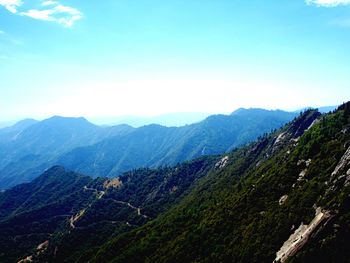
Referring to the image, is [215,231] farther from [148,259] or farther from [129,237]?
[129,237]

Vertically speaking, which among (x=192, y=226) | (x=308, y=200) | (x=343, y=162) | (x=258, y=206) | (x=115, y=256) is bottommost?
(x=115, y=256)

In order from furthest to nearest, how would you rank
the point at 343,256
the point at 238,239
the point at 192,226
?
1. the point at 192,226
2. the point at 238,239
3. the point at 343,256

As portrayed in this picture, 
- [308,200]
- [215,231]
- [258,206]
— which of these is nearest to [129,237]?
[215,231]

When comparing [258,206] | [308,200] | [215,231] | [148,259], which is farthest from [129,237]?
[308,200]

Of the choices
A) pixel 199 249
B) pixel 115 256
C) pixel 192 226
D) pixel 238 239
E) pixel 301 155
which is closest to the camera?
pixel 238 239

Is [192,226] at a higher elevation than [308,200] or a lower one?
lower

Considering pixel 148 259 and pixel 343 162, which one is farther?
pixel 148 259

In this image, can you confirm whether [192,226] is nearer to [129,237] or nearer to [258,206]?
[258,206]
